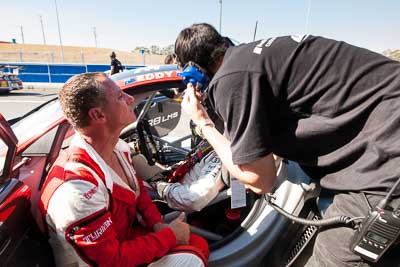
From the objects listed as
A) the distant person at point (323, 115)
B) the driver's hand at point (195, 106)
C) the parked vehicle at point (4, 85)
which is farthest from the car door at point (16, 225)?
the parked vehicle at point (4, 85)

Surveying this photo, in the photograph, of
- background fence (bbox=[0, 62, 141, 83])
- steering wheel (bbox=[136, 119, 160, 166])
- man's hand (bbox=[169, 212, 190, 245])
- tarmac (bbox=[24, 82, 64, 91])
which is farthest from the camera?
background fence (bbox=[0, 62, 141, 83])

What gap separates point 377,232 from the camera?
1.08m

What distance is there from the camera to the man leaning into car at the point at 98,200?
126cm

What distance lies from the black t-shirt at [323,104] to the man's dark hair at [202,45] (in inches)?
7.2

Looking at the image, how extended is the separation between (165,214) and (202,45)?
4.30 ft

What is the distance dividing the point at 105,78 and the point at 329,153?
106 cm

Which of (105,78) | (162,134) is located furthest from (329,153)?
(162,134)

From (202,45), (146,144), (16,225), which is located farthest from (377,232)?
(146,144)

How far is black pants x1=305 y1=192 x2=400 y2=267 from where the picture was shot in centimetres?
116

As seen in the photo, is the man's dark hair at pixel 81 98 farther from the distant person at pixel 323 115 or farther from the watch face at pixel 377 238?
the watch face at pixel 377 238

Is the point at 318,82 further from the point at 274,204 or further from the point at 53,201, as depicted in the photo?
the point at 53,201

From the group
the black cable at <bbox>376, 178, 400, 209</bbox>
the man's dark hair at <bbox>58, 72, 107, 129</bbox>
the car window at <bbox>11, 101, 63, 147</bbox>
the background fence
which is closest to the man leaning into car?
the man's dark hair at <bbox>58, 72, 107, 129</bbox>

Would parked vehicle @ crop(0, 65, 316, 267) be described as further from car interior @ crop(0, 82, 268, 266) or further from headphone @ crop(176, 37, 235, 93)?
headphone @ crop(176, 37, 235, 93)

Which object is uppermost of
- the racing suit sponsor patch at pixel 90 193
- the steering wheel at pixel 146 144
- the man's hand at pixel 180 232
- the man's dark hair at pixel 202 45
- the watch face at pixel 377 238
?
the man's dark hair at pixel 202 45
